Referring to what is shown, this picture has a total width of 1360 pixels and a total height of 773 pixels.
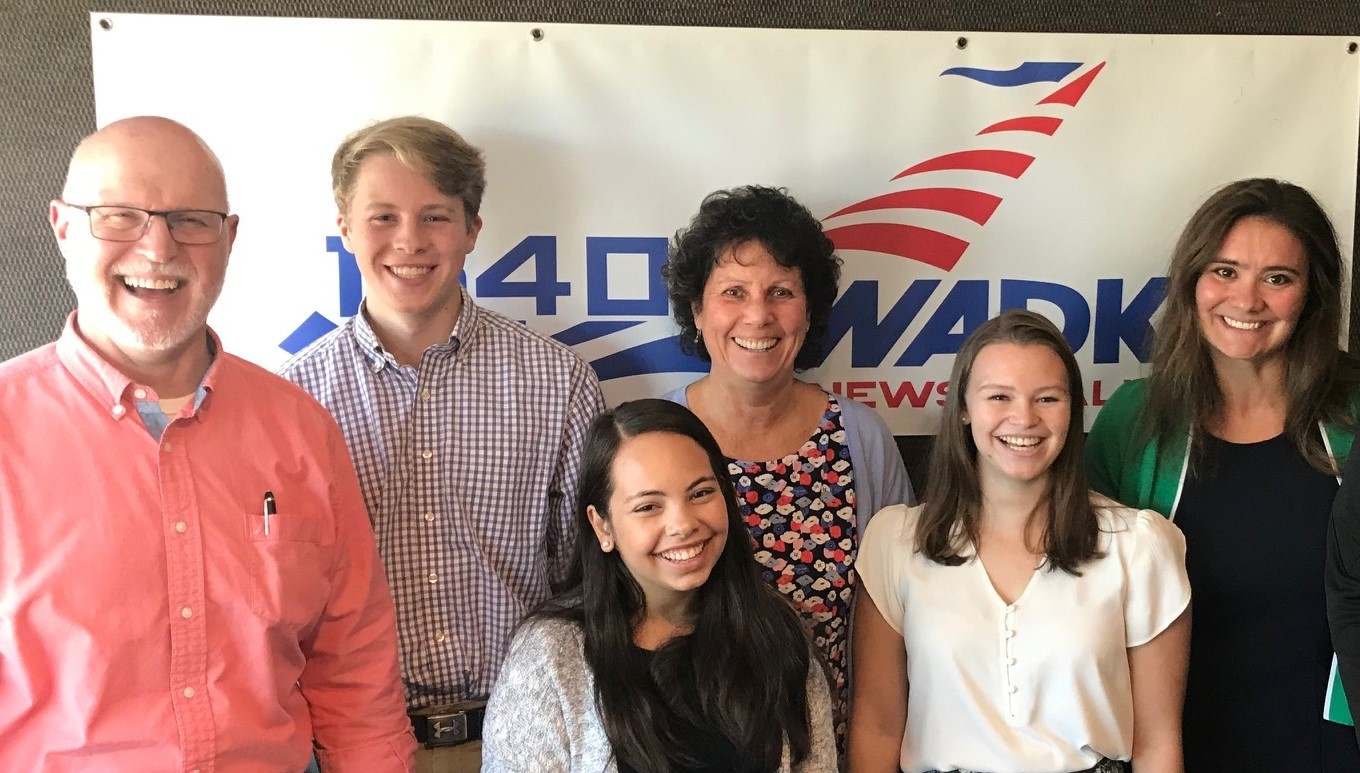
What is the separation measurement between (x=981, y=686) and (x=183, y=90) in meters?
2.08

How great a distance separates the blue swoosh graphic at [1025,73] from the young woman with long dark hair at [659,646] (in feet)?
3.98

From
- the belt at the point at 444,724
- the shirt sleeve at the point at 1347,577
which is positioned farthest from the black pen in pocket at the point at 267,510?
the shirt sleeve at the point at 1347,577

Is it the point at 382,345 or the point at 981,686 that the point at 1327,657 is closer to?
the point at 981,686

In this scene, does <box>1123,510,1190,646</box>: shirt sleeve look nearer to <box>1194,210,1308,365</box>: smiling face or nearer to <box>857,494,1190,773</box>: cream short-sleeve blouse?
<box>857,494,1190,773</box>: cream short-sleeve blouse

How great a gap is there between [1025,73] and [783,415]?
1047 mm

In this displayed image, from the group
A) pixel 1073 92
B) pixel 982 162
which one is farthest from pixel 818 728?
pixel 1073 92

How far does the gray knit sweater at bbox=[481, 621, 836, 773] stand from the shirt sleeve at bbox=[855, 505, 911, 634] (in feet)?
0.95

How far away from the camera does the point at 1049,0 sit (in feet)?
7.74

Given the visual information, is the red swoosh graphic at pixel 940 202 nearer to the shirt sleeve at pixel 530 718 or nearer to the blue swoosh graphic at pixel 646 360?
the blue swoosh graphic at pixel 646 360

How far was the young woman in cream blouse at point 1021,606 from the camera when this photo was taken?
5.64ft

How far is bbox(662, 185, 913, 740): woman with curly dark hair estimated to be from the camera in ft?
6.49

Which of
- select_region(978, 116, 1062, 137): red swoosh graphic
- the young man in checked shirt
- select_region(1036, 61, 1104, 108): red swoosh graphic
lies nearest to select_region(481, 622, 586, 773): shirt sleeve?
the young man in checked shirt

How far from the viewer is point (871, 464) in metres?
2.07

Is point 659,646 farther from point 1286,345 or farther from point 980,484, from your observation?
point 1286,345
